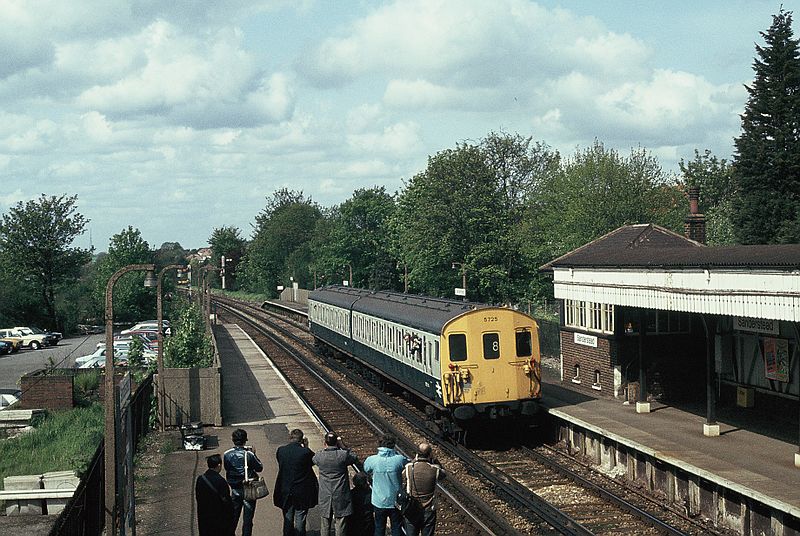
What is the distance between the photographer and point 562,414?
795 inches

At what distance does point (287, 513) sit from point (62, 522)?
2.71 meters

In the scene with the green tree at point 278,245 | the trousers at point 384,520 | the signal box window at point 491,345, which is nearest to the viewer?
the trousers at point 384,520

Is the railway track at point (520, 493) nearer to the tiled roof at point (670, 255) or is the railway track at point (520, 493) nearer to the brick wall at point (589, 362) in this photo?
the brick wall at point (589, 362)

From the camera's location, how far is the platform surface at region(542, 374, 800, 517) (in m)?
13.6

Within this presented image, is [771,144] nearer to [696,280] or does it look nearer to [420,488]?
[696,280]

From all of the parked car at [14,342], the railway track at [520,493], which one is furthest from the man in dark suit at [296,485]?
the parked car at [14,342]

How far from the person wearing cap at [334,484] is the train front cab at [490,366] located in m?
8.38

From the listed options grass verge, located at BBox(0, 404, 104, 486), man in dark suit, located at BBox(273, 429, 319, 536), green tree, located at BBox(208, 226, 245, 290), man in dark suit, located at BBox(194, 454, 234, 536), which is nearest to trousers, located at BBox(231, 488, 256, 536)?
man in dark suit, located at BBox(273, 429, 319, 536)

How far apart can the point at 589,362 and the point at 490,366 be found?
672cm

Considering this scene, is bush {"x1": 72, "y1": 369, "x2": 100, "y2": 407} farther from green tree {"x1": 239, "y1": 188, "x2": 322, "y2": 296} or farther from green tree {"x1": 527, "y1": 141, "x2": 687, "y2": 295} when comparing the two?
green tree {"x1": 239, "y1": 188, "x2": 322, "y2": 296}

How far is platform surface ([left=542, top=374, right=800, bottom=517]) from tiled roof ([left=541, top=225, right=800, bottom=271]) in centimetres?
340

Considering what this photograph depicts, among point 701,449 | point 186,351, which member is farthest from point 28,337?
point 701,449

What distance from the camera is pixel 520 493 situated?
624 inches

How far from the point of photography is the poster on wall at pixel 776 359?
1781cm
